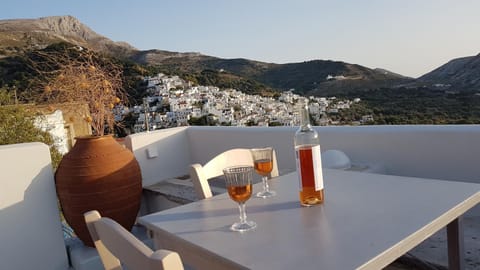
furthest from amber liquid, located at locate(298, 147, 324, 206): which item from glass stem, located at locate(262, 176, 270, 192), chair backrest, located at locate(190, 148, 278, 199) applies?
chair backrest, located at locate(190, 148, 278, 199)

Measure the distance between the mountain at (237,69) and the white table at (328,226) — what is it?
5.19 meters

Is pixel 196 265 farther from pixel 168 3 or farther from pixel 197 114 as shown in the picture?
pixel 168 3

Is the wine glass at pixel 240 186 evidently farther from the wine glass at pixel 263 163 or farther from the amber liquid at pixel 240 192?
the wine glass at pixel 263 163

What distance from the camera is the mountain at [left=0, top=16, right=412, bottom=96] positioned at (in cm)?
807

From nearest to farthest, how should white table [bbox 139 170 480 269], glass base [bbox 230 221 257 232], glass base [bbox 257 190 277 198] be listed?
white table [bbox 139 170 480 269], glass base [bbox 230 221 257 232], glass base [bbox 257 190 277 198]

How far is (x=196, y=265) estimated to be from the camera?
93 centimetres

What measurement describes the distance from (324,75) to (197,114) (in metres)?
4.94

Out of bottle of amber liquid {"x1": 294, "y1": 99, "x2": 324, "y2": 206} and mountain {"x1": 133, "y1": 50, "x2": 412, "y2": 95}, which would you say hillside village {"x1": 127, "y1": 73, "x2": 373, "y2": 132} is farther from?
bottle of amber liquid {"x1": 294, "y1": 99, "x2": 324, "y2": 206}

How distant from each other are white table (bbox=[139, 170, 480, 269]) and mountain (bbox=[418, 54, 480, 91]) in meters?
5.82

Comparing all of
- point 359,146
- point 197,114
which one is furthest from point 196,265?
point 197,114

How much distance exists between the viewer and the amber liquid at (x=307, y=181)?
1.07 metres

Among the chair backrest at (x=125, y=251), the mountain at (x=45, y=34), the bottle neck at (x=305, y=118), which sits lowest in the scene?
the chair backrest at (x=125, y=251)

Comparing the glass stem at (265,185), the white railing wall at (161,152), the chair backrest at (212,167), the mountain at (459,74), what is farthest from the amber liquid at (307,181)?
the mountain at (459,74)

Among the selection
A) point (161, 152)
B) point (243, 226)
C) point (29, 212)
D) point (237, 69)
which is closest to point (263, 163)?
point (243, 226)
